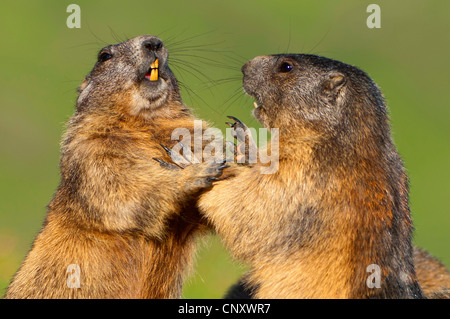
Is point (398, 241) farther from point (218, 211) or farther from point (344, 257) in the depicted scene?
point (218, 211)

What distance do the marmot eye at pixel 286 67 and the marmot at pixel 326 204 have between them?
1.15 ft

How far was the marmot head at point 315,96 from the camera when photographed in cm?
991

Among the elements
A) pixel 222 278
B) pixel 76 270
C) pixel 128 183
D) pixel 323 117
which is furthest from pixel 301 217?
pixel 222 278

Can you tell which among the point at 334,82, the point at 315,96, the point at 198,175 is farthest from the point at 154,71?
the point at 334,82

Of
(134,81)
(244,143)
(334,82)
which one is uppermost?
(134,81)

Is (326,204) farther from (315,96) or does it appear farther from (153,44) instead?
(153,44)

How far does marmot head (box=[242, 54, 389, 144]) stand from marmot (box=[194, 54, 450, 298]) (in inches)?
0.6

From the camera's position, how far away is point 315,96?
10.1 meters

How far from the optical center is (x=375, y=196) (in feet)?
31.4

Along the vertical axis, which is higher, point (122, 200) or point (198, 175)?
point (198, 175)

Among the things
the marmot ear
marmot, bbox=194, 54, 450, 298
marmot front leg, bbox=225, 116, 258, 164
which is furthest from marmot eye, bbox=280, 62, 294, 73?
marmot front leg, bbox=225, 116, 258, 164

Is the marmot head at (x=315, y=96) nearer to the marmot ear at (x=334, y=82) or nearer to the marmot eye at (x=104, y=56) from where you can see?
the marmot ear at (x=334, y=82)

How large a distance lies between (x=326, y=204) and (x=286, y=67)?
2.08m

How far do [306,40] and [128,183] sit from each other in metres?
20.7
